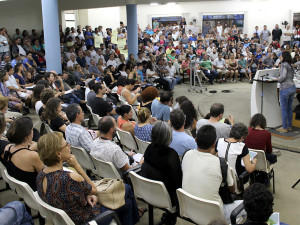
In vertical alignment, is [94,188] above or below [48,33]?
below

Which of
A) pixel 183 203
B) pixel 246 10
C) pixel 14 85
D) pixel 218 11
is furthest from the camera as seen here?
pixel 218 11

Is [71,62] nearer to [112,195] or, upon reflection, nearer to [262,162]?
[262,162]

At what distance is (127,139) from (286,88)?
3365 millimetres

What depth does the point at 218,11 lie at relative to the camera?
19344mm

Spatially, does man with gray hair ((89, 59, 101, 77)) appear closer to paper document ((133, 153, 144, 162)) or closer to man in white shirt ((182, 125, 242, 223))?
paper document ((133, 153, 144, 162))

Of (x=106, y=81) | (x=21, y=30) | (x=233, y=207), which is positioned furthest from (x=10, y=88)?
(x=21, y=30)

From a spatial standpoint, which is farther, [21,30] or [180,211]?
[21,30]

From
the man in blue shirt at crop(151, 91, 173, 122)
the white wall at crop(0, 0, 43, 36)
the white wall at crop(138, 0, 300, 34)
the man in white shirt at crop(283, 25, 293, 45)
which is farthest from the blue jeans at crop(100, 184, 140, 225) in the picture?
the white wall at crop(138, 0, 300, 34)

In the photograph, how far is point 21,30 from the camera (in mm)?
13164

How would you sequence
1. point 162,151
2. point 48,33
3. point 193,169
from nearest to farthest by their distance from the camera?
1. point 193,169
2. point 162,151
3. point 48,33

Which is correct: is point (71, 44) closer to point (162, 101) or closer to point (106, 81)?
point (106, 81)

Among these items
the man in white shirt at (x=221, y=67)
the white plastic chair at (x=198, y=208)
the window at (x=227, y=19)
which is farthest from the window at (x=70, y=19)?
the white plastic chair at (x=198, y=208)

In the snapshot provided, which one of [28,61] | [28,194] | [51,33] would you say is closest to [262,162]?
[28,194]

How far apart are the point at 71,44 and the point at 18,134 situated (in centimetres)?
1081
